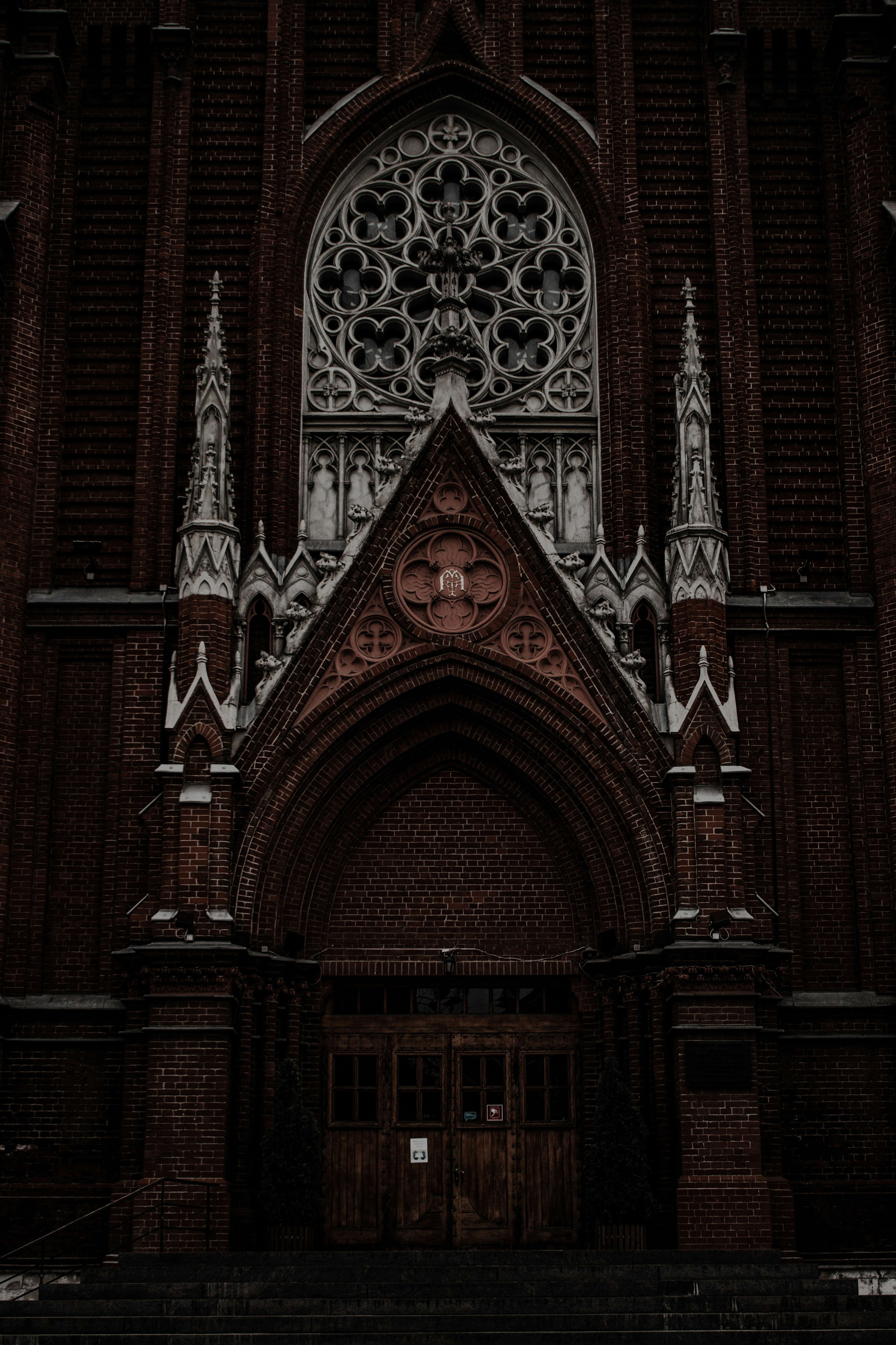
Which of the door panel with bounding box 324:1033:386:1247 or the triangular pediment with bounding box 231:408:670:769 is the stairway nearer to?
the door panel with bounding box 324:1033:386:1247

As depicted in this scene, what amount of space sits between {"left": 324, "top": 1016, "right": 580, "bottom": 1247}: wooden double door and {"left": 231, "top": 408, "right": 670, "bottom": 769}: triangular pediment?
3956mm

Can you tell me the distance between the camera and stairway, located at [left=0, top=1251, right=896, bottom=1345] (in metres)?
15.2

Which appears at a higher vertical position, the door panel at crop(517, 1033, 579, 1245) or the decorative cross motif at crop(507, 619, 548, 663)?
the decorative cross motif at crop(507, 619, 548, 663)

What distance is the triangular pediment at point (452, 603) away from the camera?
21078 mm

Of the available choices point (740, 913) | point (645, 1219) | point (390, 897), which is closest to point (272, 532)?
point (390, 897)

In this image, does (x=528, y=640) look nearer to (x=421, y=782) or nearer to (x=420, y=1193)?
(x=421, y=782)

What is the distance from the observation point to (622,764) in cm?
2088

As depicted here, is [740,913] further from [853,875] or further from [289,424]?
[289,424]

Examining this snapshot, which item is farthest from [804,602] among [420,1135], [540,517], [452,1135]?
[420,1135]

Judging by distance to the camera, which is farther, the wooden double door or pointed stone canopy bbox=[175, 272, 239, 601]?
pointed stone canopy bbox=[175, 272, 239, 601]

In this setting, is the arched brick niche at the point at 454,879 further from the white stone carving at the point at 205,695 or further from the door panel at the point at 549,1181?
the white stone carving at the point at 205,695

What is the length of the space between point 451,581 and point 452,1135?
6535 millimetres

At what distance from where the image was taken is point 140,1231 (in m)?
18.8

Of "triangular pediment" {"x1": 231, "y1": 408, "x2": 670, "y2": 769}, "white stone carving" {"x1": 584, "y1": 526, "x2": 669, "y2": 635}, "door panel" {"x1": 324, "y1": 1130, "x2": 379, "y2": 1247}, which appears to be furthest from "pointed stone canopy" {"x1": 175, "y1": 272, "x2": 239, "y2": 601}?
"door panel" {"x1": 324, "y1": 1130, "x2": 379, "y2": 1247}
